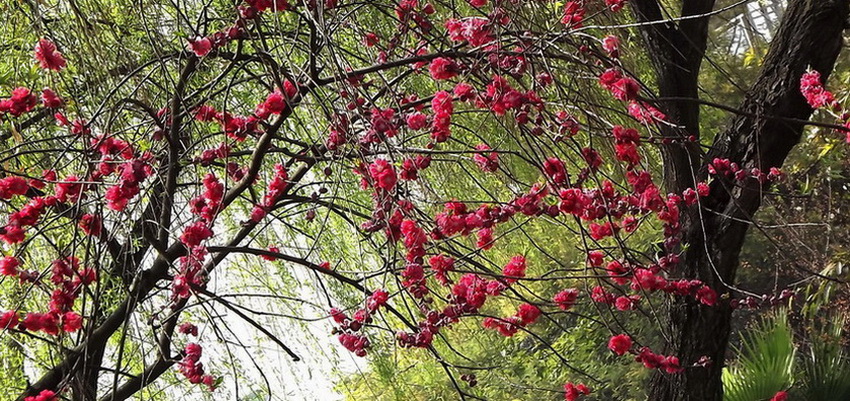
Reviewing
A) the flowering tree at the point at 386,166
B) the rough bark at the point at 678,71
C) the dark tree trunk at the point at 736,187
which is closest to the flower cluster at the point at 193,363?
the flowering tree at the point at 386,166

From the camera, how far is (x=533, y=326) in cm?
592

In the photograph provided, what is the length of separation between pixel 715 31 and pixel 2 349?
4948mm

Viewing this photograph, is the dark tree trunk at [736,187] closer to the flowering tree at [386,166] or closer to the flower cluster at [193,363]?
the flowering tree at [386,166]

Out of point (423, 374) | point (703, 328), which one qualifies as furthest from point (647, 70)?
point (423, 374)

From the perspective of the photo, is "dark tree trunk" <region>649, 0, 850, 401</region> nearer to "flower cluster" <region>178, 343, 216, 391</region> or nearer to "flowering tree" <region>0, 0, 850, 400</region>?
"flowering tree" <region>0, 0, 850, 400</region>

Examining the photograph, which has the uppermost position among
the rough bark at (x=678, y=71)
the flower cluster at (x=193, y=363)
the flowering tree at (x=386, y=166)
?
the rough bark at (x=678, y=71)

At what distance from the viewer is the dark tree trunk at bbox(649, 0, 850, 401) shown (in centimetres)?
223

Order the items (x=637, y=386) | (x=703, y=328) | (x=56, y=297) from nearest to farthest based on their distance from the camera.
→ (x=56, y=297) < (x=703, y=328) < (x=637, y=386)

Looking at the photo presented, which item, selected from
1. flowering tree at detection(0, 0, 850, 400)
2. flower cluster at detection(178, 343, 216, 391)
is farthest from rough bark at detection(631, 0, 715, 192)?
flower cluster at detection(178, 343, 216, 391)

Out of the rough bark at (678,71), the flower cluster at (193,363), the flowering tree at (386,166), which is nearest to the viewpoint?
the flowering tree at (386,166)

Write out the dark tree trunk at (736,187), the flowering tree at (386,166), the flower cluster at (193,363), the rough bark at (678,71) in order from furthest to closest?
the rough bark at (678,71)
the dark tree trunk at (736,187)
the flower cluster at (193,363)
the flowering tree at (386,166)

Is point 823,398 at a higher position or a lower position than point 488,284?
higher

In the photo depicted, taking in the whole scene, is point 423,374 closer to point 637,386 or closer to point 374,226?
point 637,386

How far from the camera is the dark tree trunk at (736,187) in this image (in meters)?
2.23
